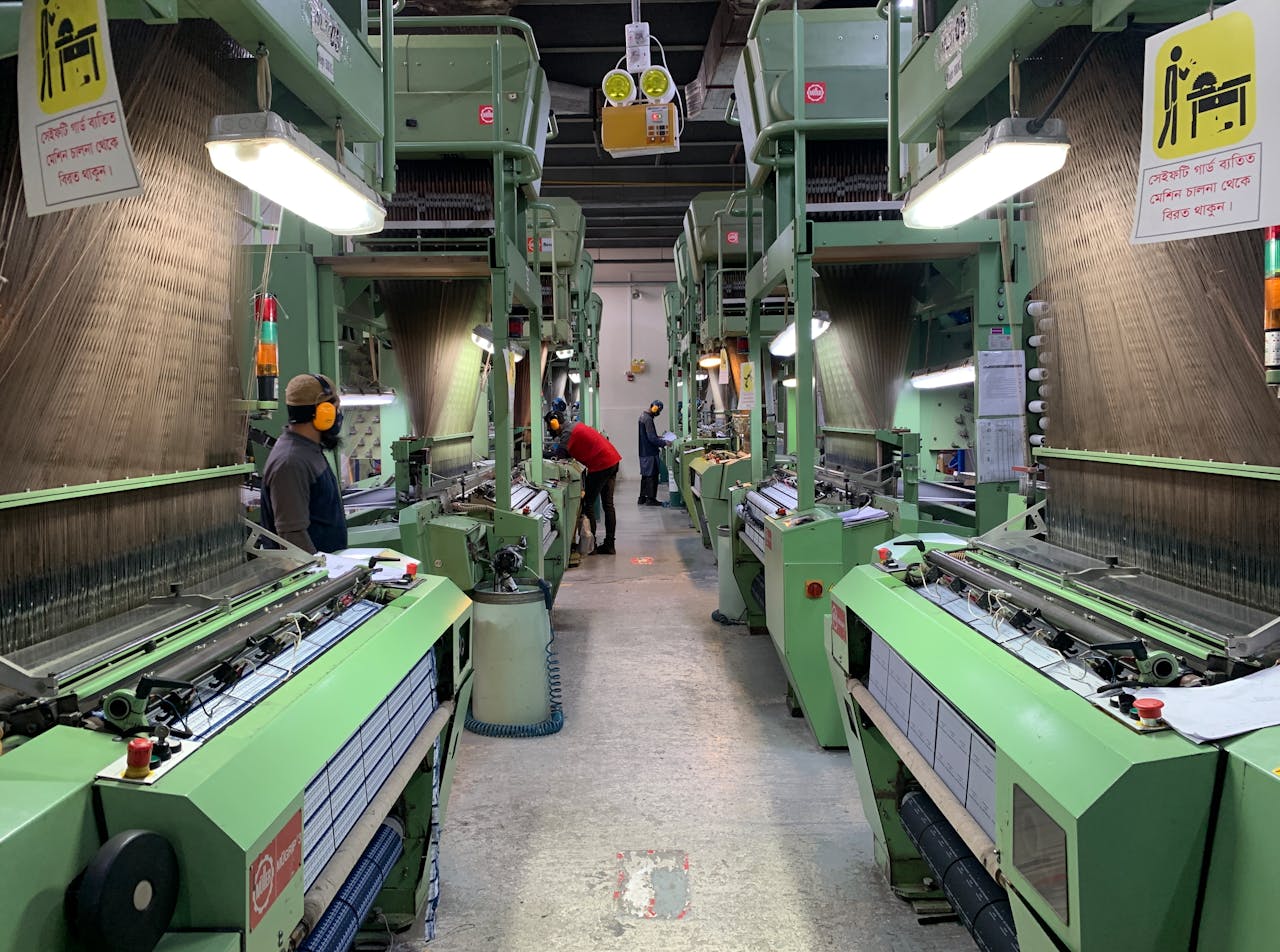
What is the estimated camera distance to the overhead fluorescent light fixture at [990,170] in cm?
198

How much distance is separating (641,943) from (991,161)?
7.67 feet

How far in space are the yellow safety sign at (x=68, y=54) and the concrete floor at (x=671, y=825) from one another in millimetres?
2367

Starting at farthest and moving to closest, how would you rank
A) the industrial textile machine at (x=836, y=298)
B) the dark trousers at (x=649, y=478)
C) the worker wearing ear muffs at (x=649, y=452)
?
the dark trousers at (x=649, y=478) → the worker wearing ear muffs at (x=649, y=452) → the industrial textile machine at (x=836, y=298)

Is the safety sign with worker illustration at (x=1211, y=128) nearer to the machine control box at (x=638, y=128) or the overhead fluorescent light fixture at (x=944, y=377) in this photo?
the overhead fluorescent light fixture at (x=944, y=377)

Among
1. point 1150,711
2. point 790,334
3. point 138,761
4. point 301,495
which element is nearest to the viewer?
point 138,761

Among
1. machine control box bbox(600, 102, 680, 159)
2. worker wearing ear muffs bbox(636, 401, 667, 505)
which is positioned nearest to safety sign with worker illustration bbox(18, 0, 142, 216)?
Result: machine control box bbox(600, 102, 680, 159)

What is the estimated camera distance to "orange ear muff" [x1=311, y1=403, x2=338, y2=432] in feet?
11.8

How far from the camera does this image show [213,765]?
131cm

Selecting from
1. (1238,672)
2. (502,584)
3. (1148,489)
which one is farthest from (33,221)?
(502,584)

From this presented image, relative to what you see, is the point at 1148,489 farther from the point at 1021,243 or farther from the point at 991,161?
the point at 1021,243

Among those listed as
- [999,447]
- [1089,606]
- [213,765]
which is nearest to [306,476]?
[213,765]

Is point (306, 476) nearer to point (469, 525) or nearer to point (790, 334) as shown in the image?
point (469, 525)

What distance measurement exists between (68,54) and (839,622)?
2465 mm

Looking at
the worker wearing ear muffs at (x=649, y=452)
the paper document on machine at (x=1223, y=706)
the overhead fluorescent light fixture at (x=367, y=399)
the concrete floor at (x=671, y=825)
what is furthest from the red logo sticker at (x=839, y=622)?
the worker wearing ear muffs at (x=649, y=452)
